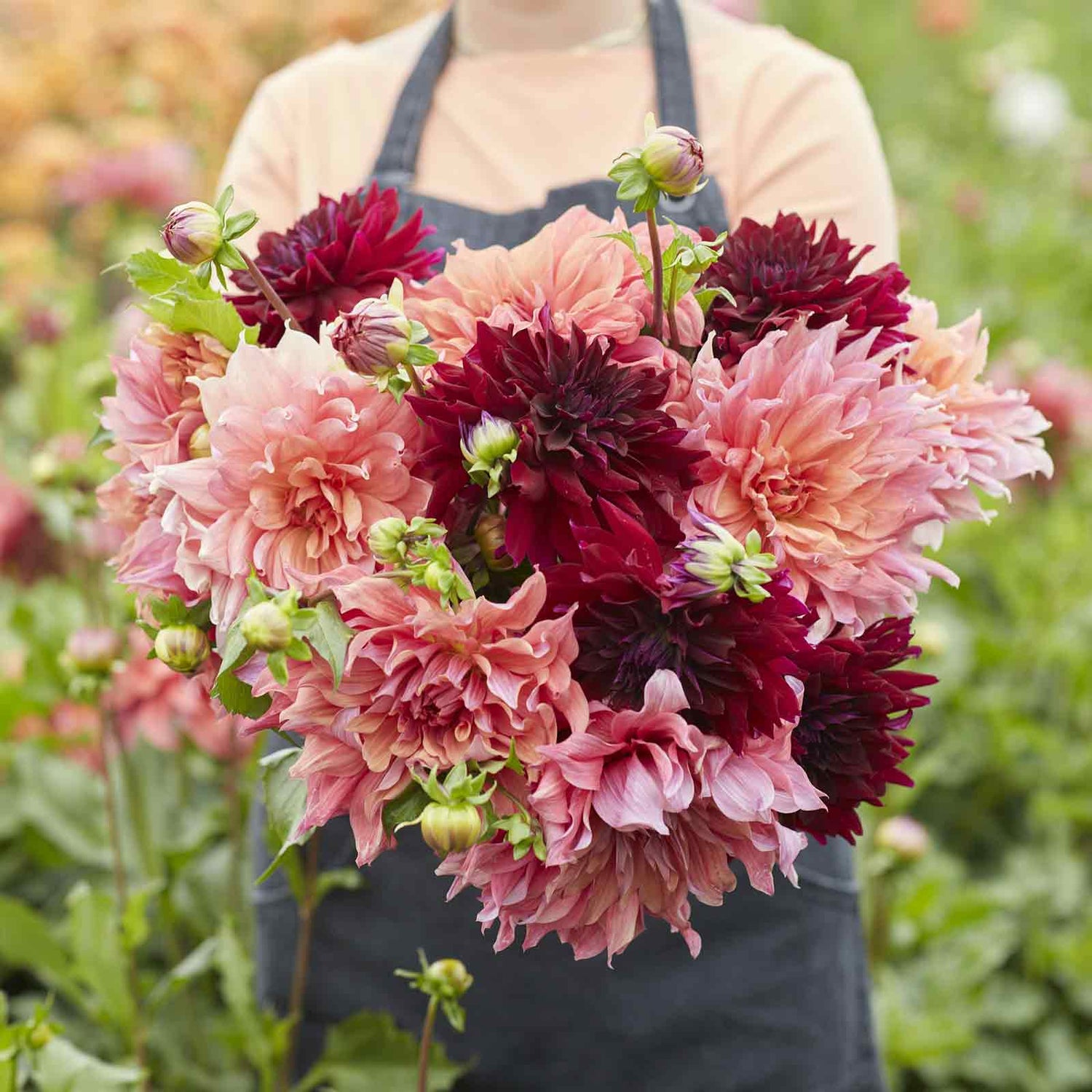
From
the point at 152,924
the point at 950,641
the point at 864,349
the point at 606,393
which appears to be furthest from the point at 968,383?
the point at 950,641

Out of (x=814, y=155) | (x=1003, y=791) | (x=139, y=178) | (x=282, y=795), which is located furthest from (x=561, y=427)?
(x=139, y=178)

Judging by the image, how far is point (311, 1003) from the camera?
803 millimetres

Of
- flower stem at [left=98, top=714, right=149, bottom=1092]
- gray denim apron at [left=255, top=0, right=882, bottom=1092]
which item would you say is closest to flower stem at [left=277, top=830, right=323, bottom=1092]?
gray denim apron at [left=255, top=0, right=882, bottom=1092]

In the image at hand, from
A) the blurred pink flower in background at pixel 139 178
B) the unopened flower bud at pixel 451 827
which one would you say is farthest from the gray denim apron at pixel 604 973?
the blurred pink flower in background at pixel 139 178

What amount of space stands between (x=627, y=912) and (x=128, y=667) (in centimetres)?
71

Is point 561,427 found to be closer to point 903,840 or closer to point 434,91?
point 434,91

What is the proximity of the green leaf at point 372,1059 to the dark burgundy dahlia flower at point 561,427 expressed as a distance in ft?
1.45

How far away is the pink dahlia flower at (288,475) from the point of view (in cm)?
43

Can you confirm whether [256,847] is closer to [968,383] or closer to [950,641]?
[968,383]

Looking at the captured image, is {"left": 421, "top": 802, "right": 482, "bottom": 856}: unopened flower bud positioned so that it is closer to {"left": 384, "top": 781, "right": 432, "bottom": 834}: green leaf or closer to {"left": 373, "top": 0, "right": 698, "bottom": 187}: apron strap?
{"left": 384, "top": 781, "right": 432, "bottom": 834}: green leaf

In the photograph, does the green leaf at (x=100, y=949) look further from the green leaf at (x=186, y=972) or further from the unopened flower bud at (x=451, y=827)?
the unopened flower bud at (x=451, y=827)

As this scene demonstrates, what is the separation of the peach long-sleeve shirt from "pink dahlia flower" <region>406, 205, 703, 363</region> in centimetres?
31

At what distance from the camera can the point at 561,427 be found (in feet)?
1.37

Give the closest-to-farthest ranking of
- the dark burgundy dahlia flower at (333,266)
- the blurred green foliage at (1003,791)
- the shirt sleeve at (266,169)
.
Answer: the dark burgundy dahlia flower at (333,266) → the shirt sleeve at (266,169) → the blurred green foliage at (1003,791)
